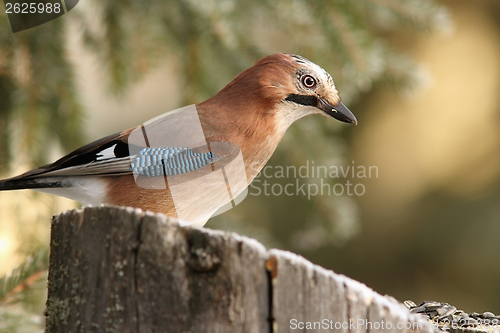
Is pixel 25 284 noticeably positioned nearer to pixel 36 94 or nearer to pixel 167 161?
pixel 167 161

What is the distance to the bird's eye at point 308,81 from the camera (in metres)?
2.93

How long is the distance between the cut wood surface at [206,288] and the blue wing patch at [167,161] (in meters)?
0.90

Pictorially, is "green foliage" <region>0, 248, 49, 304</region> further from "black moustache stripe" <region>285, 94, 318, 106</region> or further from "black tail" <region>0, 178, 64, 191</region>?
"black moustache stripe" <region>285, 94, 318, 106</region>

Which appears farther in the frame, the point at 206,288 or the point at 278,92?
the point at 278,92

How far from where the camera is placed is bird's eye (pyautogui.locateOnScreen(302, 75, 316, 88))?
2934mm

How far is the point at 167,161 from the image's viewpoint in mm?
2547

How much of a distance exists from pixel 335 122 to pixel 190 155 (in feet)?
6.78

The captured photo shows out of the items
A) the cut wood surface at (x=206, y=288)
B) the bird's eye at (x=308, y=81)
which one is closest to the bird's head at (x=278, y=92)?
the bird's eye at (x=308, y=81)

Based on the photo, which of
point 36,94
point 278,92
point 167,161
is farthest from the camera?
point 36,94

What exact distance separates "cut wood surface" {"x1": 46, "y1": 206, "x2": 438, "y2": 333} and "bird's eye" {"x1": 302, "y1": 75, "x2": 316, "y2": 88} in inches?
65.0

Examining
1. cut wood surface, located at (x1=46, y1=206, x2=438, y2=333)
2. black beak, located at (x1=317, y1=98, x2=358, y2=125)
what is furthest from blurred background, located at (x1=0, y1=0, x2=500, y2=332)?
cut wood surface, located at (x1=46, y1=206, x2=438, y2=333)

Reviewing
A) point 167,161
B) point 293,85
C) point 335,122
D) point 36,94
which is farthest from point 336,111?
point 36,94

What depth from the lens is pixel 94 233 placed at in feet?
5.41

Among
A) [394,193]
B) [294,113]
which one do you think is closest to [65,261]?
[294,113]
